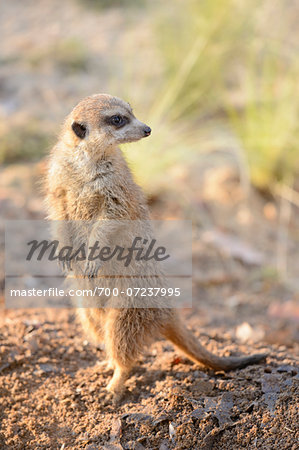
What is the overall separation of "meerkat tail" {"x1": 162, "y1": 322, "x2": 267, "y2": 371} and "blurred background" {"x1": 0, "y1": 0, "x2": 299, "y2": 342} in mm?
1539

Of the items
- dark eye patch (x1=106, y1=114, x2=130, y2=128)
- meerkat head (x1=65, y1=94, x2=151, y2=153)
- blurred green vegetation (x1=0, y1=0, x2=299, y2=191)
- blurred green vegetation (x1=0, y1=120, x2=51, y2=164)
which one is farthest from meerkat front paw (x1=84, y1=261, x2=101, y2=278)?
blurred green vegetation (x1=0, y1=120, x2=51, y2=164)

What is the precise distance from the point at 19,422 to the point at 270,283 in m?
3.13

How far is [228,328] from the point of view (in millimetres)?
3877

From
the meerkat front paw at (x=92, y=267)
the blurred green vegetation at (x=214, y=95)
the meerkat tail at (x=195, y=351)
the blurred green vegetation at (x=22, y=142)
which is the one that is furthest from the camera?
the blurred green vegetation at (x=22, y=142)

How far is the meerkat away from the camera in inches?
102

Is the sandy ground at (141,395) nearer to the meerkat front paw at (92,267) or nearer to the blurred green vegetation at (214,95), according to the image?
the meerkat front paw at (92,267)

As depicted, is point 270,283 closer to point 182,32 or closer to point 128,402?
point 128,402

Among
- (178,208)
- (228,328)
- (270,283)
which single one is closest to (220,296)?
(270,283)

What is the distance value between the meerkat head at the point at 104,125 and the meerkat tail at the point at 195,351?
1007 mm

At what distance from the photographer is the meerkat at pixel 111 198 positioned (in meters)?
2.60

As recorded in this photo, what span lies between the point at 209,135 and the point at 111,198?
3.96 m

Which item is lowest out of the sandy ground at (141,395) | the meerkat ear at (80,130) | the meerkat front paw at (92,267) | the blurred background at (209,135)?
the sandy ground at (141,395)

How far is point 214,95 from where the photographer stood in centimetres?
704

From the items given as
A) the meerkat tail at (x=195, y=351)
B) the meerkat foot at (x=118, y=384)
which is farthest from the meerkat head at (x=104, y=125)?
the meerkat foot at (x=118, y=384)
